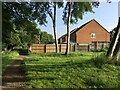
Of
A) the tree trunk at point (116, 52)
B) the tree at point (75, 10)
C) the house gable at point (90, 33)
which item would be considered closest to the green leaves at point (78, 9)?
the tree at point (75, 10)

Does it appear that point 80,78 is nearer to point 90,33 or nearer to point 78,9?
point 78,9

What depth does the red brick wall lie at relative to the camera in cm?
6475

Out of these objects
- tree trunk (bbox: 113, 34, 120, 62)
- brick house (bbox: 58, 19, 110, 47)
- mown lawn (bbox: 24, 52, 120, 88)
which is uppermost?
brick house (bbox: 58, 19, 110, 47)

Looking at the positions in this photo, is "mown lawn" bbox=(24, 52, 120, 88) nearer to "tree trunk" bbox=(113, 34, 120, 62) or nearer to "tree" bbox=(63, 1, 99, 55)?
A: "tree trunk" bbox=(113, 34, 120, 62)

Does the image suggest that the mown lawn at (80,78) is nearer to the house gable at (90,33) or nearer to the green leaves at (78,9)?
the green leaves at (78,9)

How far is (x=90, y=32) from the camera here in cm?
6588

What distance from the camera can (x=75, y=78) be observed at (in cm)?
1142

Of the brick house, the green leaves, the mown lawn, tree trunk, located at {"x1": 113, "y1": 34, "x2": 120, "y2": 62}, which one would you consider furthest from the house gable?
the mown lawn

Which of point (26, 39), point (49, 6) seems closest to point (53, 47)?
point (26, 39)

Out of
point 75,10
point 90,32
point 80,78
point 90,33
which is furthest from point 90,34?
point 80,78

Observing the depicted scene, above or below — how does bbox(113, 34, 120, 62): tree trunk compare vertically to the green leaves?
below

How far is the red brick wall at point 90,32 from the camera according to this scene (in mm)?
64750

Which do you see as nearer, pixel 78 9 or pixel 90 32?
pixel 78 9

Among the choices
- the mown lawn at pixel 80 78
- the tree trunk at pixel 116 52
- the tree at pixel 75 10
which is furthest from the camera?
the tree at pixel 75 10
